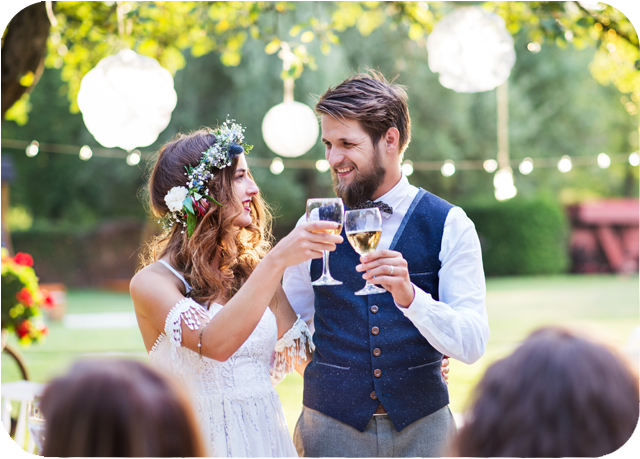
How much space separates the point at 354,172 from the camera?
2.36 meters

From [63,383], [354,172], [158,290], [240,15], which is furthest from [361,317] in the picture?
[240,15]

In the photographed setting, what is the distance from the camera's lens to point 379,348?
2.22m

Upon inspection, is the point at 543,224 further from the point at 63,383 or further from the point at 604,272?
the point at 63,383

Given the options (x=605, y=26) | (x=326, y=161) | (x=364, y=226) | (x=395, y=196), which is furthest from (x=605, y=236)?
(x=364, y=226)

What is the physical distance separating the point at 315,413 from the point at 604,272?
23.9m

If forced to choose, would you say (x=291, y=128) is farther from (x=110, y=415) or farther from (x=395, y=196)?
(x=110, y=415)

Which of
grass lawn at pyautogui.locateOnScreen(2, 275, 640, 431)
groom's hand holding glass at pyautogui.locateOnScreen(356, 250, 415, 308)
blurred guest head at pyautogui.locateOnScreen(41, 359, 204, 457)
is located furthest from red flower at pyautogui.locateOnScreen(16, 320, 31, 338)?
blurred guest head at pyautogui.locateOnScreen(41, 359, 204, 457)

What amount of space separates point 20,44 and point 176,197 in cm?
256

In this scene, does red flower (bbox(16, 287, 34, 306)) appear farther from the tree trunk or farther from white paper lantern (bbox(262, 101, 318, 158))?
white paper lantern (bbox(262, 101, 318, 158))

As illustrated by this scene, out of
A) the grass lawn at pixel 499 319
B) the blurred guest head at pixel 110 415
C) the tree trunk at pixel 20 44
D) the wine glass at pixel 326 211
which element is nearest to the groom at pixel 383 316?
the wine glass at pixel 326 211

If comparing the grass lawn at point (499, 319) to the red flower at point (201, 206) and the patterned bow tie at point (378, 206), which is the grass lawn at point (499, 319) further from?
the patterned bow tie at point (378, 206)

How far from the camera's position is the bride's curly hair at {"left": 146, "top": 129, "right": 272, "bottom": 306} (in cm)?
229

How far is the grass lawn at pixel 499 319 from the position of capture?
7.84 metres

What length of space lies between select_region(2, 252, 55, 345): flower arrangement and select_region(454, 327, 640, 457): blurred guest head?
4.96 metres
